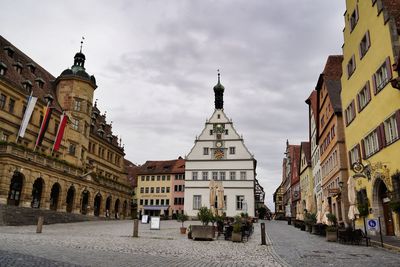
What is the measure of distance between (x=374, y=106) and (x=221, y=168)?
36679mm

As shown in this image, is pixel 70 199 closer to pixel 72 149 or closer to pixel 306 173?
pixel 72 149

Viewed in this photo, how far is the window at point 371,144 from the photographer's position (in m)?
21.5

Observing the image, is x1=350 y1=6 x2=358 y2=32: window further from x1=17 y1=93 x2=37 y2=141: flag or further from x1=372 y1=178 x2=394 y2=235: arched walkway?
x1=17 y1=93 x2=37 y2=141: flag

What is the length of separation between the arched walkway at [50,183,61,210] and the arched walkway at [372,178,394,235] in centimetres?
3097

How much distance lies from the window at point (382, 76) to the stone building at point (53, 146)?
28.7 metres

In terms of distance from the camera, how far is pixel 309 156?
5284cm

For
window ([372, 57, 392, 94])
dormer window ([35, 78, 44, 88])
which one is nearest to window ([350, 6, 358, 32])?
window ([372, 57, 392, 94])

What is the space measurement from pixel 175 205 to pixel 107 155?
2179 centimetres

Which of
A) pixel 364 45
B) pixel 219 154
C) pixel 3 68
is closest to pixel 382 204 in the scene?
pixel 364 45

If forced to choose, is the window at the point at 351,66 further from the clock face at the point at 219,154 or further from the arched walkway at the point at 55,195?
the clock face at the point at 219,154

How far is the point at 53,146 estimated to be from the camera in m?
40.8

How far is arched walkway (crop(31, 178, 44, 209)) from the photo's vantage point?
1397 inches

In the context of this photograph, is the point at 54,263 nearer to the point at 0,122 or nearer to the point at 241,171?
the point at 0,122

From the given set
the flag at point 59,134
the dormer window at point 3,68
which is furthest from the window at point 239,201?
the dormer window at point 3,68
